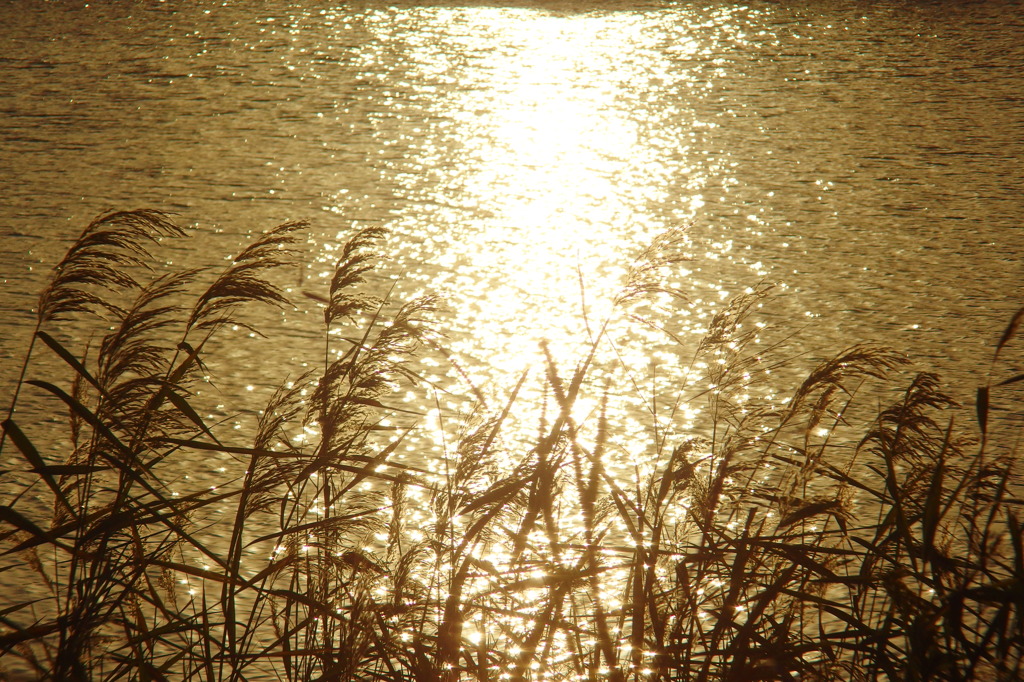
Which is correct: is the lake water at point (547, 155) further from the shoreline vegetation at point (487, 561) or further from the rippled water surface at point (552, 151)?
the shoreline vegetation at point (487, 561)

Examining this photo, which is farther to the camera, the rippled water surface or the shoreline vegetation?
the rippled water surface

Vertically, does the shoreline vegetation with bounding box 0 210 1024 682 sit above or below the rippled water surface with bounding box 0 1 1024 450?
above

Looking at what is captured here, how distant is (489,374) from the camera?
2121mm

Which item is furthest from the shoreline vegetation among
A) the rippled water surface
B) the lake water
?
the rippled water surface

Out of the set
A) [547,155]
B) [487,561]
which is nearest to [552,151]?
[547,155]

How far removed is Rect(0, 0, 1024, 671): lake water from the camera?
2.47 metres

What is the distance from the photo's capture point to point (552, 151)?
12.3 feet

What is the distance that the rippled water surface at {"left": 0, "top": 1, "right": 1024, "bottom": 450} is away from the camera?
2.56 meters

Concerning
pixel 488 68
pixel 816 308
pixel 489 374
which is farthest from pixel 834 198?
pixel 488 68

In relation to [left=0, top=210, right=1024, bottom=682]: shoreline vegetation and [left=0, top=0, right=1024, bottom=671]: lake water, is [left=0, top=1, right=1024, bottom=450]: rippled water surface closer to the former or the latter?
[left=0, top=0, right=1024, bottom=671]: lake water

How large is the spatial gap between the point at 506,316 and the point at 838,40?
3.26 metres

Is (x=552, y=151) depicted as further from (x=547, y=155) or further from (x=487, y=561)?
(x=487, y=561)

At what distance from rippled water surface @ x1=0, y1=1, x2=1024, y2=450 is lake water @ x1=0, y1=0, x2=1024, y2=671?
0.04 feet

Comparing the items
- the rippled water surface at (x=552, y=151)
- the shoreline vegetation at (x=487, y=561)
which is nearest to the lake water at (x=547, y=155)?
the rippled water surface at (x=552, y=151)
